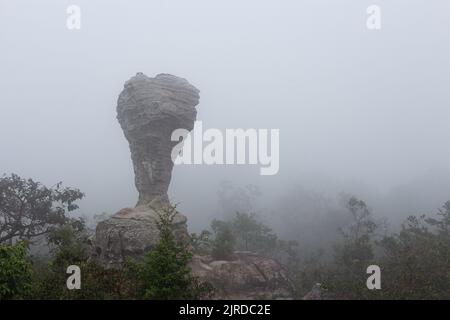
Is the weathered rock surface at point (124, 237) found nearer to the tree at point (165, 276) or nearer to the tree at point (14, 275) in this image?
the tree at point (165, 276)

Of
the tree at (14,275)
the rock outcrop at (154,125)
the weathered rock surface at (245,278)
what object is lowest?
the weathered rock surface at (245,278)

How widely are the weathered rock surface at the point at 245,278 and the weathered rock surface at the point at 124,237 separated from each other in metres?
2.43

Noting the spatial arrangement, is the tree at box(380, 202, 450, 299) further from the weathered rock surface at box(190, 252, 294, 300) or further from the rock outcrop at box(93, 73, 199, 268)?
the rock outcrop at box(93, 73, 199, 268)

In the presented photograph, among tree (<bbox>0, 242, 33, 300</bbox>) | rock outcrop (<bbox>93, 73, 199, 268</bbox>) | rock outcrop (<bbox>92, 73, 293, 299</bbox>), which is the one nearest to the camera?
tree (<bbox>0, 242, 33, 300</bbox>)

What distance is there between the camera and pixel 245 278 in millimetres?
22516

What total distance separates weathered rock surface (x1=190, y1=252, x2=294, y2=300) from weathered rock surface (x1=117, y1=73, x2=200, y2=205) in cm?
605

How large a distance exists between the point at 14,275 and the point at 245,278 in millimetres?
10731

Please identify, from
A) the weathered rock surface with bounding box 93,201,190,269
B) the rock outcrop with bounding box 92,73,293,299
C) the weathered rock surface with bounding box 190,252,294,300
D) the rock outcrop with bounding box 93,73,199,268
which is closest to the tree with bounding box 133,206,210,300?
the weathered rock surface with bounding box 190,252,294,300

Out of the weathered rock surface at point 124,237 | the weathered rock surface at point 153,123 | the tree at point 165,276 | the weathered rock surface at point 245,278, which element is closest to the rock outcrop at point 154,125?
the weathered rock surface at point 153,123

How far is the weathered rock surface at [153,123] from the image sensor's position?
89.9 feet

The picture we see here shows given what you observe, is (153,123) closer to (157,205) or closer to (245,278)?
(157,205)

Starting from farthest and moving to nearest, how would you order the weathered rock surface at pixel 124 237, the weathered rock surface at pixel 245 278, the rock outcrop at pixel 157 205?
the weathered rock surface at pixel 124 237
the rock outcrop at pixel 157 205
the weathered rock surface at pixel 245 278

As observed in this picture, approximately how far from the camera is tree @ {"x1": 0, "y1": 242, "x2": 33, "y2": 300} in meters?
16.2

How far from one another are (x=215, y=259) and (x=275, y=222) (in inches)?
2860
